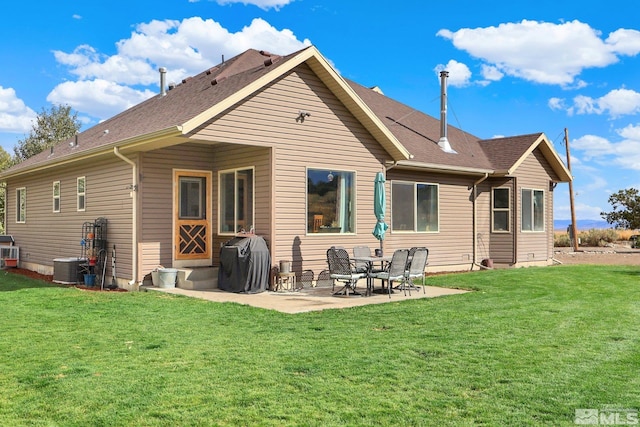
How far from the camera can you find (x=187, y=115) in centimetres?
1080

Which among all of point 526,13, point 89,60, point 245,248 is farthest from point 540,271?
point 89,60

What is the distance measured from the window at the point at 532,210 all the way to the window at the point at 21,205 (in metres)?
16.2

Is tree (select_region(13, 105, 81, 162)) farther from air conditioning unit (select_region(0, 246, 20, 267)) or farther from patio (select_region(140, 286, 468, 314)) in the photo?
patio (select_region(140, 286, 468, 314))

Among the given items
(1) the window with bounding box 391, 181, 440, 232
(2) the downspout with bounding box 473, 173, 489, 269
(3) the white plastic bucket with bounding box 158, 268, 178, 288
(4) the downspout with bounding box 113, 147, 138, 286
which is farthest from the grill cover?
(2) the downspout with bounding box 473, 173, 489, 269

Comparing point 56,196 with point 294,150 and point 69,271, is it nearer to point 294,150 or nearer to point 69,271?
point 69,271

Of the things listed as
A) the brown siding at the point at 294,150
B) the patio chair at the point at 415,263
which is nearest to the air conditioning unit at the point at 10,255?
the brown siding at the point at 294,150

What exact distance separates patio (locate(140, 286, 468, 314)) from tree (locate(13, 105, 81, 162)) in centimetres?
2951

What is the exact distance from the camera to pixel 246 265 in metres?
10.9

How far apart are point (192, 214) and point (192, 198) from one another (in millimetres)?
355

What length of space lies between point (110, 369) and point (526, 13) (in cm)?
1632

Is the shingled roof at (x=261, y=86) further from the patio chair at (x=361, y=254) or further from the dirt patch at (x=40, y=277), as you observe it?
the dirt patch at (x=40, y=277)

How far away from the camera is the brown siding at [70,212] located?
39.6ft

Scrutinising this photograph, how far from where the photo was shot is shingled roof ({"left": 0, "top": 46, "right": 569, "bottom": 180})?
1089 centimetres

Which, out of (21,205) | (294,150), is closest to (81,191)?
(294,150)
